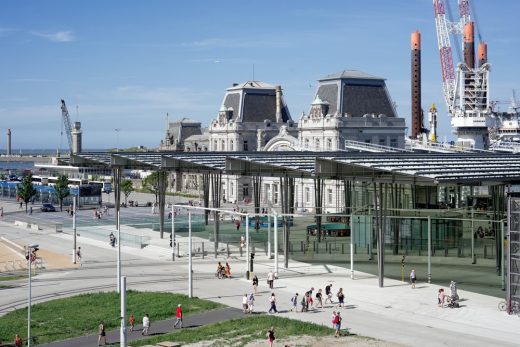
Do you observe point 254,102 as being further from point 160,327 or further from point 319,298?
point 160,327

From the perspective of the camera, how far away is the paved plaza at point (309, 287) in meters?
39.9

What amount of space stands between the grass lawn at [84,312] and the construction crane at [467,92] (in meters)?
103

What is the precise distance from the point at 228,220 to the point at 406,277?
46.1 metres

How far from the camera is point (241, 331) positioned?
40094mm

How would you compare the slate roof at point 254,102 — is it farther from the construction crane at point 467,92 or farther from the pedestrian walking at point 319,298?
the pedestrian walking at point 319,298

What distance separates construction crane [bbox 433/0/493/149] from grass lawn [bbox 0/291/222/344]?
10336 centimetres

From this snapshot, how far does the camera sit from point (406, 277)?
181ft

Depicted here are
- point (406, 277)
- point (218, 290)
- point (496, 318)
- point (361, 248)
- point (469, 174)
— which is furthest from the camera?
point (361, 248)

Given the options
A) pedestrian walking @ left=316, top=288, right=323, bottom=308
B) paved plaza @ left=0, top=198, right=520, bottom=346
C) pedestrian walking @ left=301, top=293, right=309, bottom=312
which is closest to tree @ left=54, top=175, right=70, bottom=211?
paved plaza @ left=0, top=198, right=520, bottom=346

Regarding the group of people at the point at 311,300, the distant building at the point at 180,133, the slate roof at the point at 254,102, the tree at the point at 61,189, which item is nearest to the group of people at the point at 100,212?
the tree at the point at 61,189

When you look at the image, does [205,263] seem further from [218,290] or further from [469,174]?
[469,174]

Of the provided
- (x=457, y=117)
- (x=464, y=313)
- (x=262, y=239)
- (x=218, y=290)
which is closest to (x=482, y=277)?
(x=464, y=313)

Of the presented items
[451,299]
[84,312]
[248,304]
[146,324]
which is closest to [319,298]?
[248,304]

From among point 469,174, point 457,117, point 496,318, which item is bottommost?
point 496,318
